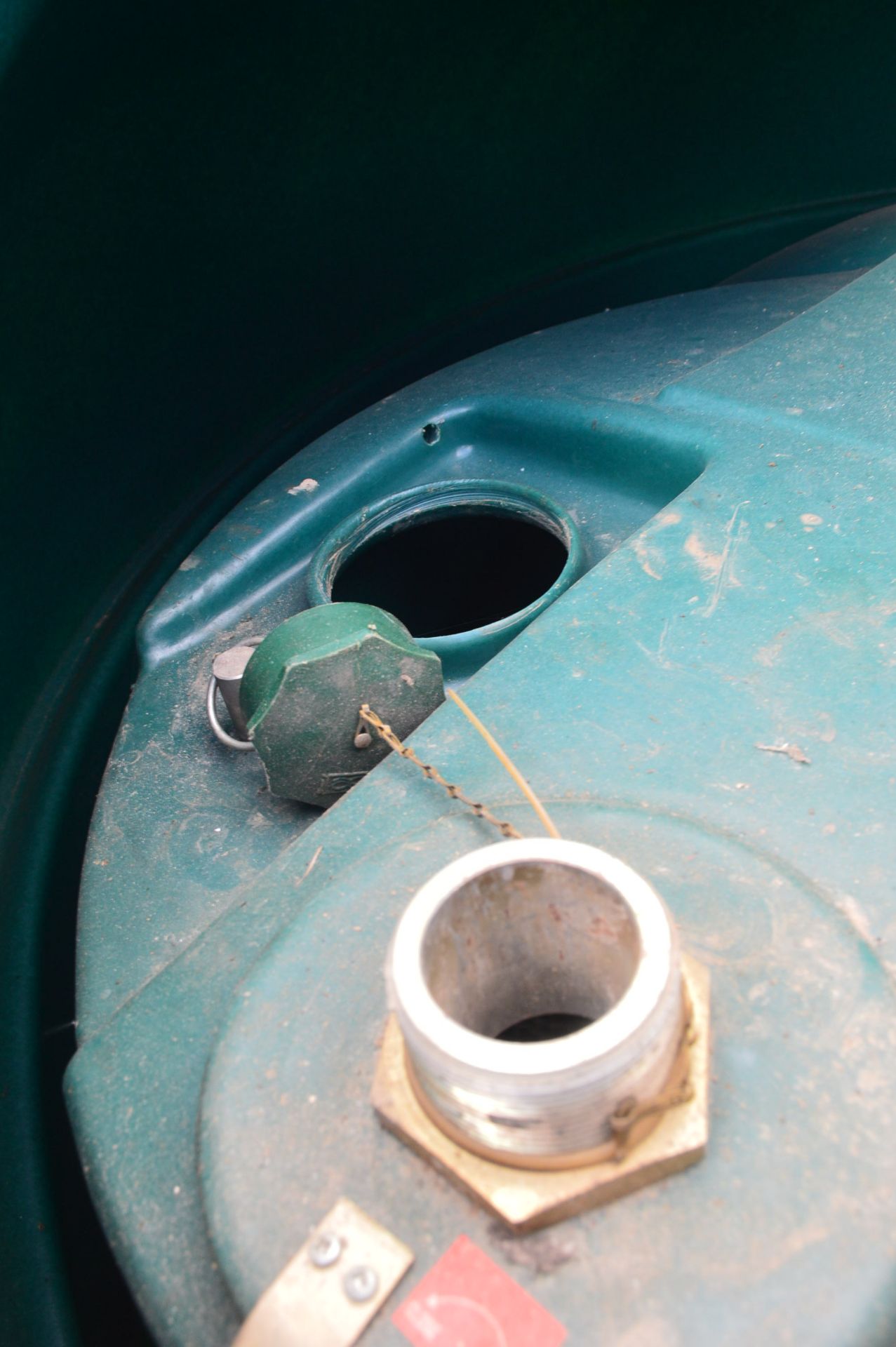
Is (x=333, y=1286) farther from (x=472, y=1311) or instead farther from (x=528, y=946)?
(x=528, y=946)

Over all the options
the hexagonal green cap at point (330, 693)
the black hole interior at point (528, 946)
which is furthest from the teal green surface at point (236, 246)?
the black hole interior at point (528, 946)

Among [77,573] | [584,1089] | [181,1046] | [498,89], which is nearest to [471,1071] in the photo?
[584,1089]

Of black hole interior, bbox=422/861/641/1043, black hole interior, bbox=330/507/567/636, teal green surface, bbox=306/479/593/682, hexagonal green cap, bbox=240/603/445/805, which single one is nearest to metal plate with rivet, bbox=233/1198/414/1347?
black hole interior, bbox=422/861/641/1043

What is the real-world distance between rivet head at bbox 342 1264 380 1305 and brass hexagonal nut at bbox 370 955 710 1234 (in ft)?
0.20

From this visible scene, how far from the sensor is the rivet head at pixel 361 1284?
50 centimetres

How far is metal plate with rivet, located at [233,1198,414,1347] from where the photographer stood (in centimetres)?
49

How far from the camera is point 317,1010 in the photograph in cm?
62

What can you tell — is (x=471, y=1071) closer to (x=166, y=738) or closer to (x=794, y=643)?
(x=794, y=643)

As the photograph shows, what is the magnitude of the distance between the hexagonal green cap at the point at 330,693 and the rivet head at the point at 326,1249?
47 centimetres

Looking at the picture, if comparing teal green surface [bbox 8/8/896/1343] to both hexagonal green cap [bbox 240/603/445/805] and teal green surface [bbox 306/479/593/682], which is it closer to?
hexagonal green cap [bbox 240/603/445/805]

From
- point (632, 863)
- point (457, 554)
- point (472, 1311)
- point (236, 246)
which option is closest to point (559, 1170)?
point (472, 1311)

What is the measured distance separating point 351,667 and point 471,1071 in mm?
495

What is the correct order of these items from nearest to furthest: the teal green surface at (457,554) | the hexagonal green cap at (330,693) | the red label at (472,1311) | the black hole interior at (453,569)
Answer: the red label at (472,1311), the hexagonal green cap at (330,693), the teal green surface at (457,554), the black hole interior at (453,569)

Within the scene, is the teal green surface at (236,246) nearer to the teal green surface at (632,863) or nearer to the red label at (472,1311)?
the teal green surface at (632,863)
